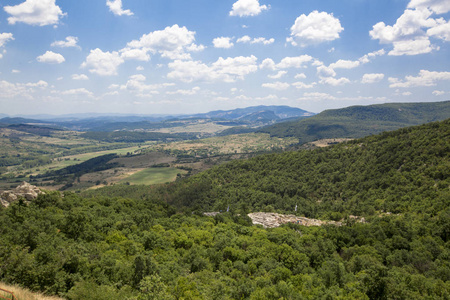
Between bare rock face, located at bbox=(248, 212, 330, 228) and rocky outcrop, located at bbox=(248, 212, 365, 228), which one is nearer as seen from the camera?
rocky outcrop, located at bbox=(248, 212, 365, 228)

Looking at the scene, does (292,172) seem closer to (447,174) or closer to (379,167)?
(379,167)

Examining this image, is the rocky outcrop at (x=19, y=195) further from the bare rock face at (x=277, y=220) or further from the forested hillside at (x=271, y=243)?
the bare rock face at (x=277, y=220)

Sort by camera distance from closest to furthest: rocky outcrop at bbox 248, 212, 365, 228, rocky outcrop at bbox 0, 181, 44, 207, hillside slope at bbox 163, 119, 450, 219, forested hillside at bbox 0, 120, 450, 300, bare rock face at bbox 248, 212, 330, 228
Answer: forested hillside at bbox 0, 120, 450, 300
rocky outcrop at bbox 0, 181, 44, 207
rocky outcrop at bbox 248, 212, 365, 228
bare rock face at bbox 248, 212, 330, 228
hillside slope at bbox 163, 119, 450, 219

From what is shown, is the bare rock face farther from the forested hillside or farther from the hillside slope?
the hillside slope

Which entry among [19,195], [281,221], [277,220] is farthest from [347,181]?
[19,195]

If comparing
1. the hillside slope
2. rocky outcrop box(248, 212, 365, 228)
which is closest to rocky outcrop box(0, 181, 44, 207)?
rocky outcrop box(248, 212, 365, 228)

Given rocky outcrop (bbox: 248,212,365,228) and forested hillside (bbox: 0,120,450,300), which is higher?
forested hillside (bbox: 0,120,450,300)

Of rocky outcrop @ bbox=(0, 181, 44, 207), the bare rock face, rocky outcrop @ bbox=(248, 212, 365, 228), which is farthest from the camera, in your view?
the bare rock face

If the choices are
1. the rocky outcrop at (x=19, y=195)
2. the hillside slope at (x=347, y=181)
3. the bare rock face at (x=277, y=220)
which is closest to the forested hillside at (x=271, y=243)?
the hillside slope at (x=347, y=181)

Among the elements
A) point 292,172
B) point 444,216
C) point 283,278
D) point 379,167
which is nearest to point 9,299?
point 283,278

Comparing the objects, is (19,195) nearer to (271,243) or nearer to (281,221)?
(271,243)
